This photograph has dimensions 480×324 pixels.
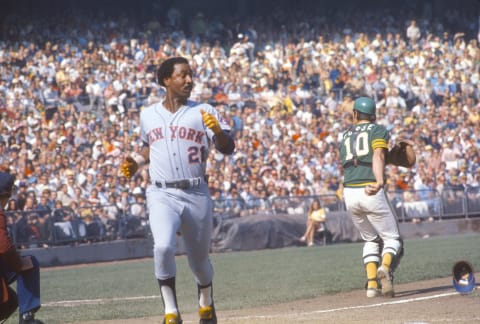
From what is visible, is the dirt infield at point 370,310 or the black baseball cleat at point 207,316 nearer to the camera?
the black baseball cleat at point 207,316

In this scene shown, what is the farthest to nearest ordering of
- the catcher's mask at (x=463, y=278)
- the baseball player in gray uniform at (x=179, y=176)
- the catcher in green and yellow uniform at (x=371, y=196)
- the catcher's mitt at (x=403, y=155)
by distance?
the catcher's mitt at (x=403, y=155) < the catcher in green and yellow uniform at (x=371, y=196) < the catcher's mask at (x=463, y=278) < the baseball player in gray uniform at (x=179, y=176)

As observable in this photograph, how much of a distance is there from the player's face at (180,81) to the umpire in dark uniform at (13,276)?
1.43 meters

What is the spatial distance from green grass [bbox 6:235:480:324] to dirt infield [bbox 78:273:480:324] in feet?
1.85

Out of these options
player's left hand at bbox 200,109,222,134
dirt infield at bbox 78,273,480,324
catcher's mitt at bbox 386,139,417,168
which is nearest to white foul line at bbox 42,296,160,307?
dirt infield at bbox 78,273,480,324

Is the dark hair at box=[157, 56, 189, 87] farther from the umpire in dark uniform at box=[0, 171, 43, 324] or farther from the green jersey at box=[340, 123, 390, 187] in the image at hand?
the green jersey at box=[340, 123, 390, 187]

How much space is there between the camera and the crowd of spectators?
22172 mm

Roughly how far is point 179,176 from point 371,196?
298 centimetres

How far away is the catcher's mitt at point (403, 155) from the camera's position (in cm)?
950

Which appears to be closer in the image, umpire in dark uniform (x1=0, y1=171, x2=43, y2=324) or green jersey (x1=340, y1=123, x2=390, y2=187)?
umpire in dark uniform (x1=0, y1=171, x2=43, y2=324)

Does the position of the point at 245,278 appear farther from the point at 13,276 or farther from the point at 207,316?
the point at 13,276

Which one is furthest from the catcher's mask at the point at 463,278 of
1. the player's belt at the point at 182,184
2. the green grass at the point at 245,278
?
the player's belt at the point at 182,184

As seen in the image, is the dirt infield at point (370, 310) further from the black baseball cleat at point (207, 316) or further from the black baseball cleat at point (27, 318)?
the black baseball cleat at point (27, 318)

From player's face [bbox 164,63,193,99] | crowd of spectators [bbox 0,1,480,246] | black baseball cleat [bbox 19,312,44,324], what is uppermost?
crowd of spectators [bbox 0,1,480,246]

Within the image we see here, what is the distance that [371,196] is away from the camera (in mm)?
9328
